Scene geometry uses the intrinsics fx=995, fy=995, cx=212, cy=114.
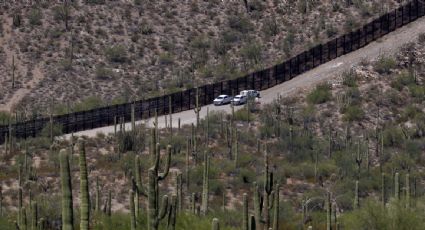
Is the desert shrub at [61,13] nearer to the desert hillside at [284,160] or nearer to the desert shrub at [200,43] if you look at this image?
the desert shrub at [200,43]

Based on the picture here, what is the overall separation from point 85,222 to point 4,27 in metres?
60.3

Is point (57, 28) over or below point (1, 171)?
over

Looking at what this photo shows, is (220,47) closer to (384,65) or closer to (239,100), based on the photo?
(239,100)

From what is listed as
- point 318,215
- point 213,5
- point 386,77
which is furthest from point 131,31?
point 318,215

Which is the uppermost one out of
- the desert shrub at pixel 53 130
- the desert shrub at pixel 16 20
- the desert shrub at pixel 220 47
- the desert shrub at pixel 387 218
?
the desert shrub at pixel 16 20

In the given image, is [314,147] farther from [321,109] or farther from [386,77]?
[386,77]

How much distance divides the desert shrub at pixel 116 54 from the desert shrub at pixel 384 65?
18.7 metres

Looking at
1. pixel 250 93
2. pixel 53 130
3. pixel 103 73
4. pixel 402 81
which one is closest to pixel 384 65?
pixel 402 81

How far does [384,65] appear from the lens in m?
61.8

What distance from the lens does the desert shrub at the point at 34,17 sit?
73188 mm

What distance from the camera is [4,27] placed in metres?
72.6

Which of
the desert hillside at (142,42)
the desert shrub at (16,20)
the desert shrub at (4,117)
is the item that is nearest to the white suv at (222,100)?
the desert hillside at (142,42)

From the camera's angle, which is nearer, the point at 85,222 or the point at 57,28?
the point at 85,222

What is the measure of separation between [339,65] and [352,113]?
8.05 m
